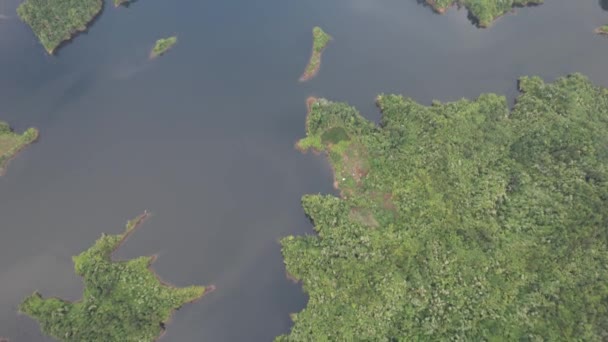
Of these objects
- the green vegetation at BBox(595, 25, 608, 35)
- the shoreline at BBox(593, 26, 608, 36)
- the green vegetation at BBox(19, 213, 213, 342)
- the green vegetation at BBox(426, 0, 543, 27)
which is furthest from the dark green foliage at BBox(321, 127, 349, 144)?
the green vegetation at BBox(595, 25, 608, 35)

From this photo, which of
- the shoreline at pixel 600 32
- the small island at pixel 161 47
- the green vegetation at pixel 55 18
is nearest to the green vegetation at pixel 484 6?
the shoreline at pixel 600 32

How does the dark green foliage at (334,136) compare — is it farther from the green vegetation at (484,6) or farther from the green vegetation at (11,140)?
the green vegetation at (11,140)

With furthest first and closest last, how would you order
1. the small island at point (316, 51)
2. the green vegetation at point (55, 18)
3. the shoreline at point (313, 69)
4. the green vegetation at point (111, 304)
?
1. the green vegetation at point (55, 18)
2. the small island at point (316, 51)
3. the shoreline at point (313, 69)
4. the green vegetation at point (111, 304)

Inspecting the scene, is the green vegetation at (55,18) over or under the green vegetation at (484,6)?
under

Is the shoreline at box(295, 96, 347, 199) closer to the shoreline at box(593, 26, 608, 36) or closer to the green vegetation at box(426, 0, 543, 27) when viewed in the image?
the green vegetation at box(426, 0, 543, 27)

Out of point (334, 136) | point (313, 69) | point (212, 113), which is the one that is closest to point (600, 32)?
point (313, 69)

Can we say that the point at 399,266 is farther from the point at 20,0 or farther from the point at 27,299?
the point at 20,0

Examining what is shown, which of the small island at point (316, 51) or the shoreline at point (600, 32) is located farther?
the shoreline at point (600, 32)
